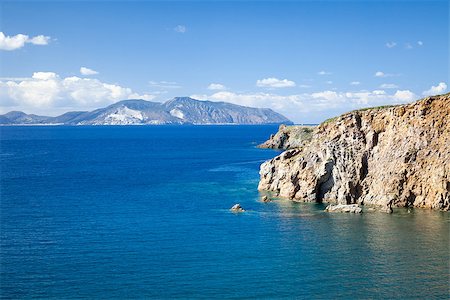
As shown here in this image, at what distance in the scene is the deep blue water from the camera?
52.2 metres

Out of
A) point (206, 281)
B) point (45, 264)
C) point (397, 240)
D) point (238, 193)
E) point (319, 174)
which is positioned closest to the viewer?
point (206, 281)

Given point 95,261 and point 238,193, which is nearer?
point 95,261

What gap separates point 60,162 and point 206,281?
13582 cm

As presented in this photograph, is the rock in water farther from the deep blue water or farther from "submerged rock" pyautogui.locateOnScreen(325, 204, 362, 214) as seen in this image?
"submerged rock" pyautogui.locateOnScreen(325, 204, 362, 214)

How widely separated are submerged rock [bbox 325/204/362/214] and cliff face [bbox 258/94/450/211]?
19.8 ft

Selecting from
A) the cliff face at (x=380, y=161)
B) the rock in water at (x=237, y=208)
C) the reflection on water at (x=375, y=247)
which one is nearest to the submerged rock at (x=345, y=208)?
the reflection on water at (x=375, y=247)

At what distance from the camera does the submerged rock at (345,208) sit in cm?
8731

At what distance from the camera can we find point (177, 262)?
6038 centimetres

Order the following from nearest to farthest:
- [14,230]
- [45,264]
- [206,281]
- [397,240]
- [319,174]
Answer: [206,281], [45,264], [397,240], [14,230], [319,174]

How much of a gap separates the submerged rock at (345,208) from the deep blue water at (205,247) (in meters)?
2.35

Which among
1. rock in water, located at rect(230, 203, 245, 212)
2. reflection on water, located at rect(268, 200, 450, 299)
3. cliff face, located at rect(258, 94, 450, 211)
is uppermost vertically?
cliff face, located at rect(258, 94, 450, 211)

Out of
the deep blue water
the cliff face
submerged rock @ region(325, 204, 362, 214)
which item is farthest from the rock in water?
submerged rock @ region(325, 204, 362, 214)

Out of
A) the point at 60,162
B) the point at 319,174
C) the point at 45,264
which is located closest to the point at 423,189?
the point at 319,174

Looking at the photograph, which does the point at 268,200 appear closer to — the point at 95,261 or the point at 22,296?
the point at 95,261
